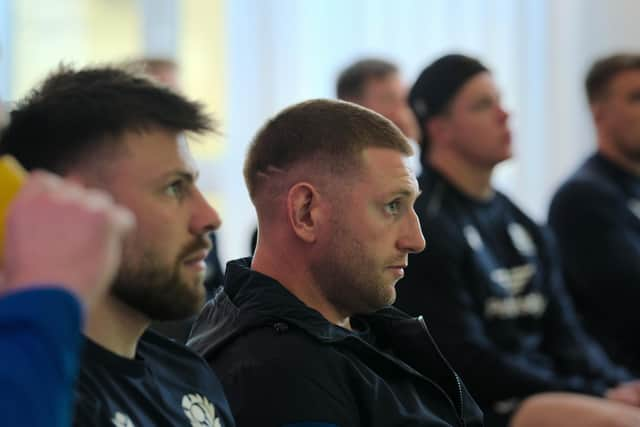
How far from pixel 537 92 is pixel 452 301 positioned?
212 cm

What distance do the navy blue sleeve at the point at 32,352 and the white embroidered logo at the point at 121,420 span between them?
0.43 m

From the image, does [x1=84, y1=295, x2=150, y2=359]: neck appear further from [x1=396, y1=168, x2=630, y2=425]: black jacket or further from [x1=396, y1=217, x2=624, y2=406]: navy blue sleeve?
[x1=396, y1=217, x2=624, y2=406]: navy blue sleeve

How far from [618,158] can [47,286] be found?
267 cm

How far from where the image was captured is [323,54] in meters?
4.27

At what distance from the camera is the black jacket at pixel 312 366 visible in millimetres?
1453

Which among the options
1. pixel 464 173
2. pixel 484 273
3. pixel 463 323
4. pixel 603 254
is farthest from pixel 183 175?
pixel 603 254

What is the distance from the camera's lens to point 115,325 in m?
1.28

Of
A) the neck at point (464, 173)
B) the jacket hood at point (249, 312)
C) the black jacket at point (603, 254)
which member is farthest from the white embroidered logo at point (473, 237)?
the jacket hood at point (249, 312)

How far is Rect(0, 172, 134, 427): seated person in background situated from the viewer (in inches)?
29.7

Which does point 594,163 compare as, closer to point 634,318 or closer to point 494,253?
point 634,318

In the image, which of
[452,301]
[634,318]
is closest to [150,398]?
[452,301]

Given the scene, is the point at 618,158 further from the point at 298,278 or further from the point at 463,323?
the point at 298,278

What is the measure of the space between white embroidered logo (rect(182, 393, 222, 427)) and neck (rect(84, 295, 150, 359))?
113 mm

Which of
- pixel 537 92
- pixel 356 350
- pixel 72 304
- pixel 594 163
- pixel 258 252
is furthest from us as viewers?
pixel 537 92
